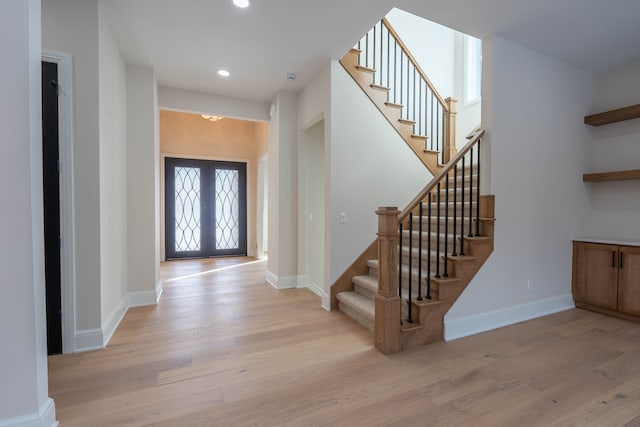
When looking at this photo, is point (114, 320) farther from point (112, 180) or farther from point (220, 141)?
point (220, 141)

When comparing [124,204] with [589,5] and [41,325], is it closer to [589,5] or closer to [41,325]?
[41,325]

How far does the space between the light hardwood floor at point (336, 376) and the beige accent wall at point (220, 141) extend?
4.33 meters

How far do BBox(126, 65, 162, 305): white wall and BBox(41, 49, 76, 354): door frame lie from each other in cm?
115

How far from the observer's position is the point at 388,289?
2438 mm

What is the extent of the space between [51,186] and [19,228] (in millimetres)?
1127

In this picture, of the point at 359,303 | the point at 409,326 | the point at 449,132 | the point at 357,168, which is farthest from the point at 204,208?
the point at 409,326

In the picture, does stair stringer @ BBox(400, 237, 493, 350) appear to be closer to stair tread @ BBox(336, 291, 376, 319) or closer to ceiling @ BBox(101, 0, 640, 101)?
stair tread @ BBox(336, 291, 376, 319)

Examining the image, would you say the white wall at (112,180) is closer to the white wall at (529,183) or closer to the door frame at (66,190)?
the door frame at (66,190)

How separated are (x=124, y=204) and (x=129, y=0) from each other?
208cm

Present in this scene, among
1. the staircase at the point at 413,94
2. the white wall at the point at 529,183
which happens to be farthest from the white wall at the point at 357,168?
the white wall at the point at 529,183

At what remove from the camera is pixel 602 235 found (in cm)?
362

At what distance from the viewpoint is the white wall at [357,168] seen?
11.2ft

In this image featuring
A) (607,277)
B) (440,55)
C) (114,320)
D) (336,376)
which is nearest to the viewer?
(336,376)

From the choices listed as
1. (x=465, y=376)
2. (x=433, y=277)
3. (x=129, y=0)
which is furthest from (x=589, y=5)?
(x=129, y=0)
